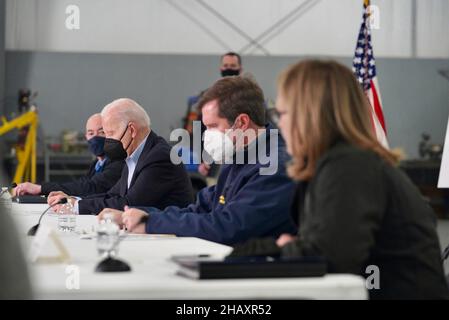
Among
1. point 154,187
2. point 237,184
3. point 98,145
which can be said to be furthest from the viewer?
point 98,145

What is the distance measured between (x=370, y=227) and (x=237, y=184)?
1348mm

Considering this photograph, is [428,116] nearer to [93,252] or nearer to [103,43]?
[103,43]

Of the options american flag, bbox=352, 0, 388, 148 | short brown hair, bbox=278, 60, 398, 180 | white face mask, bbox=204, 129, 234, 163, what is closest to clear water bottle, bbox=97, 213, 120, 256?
short brown hair, bbox=278, 60, 398, 180

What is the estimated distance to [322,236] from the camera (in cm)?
209

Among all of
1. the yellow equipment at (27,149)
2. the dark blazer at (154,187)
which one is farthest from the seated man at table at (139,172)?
the yellow equipment at (27,149)

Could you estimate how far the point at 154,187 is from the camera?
459 cm

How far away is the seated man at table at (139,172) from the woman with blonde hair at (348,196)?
2320 mm

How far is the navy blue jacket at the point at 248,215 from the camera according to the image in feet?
10.2

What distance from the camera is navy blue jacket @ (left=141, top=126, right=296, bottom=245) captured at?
3.11 metres

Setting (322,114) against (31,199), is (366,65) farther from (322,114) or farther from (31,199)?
(322,114)

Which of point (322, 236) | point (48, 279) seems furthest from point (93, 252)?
point (322, 236)

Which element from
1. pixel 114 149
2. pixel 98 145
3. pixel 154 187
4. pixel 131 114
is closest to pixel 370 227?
pixel 154 187
